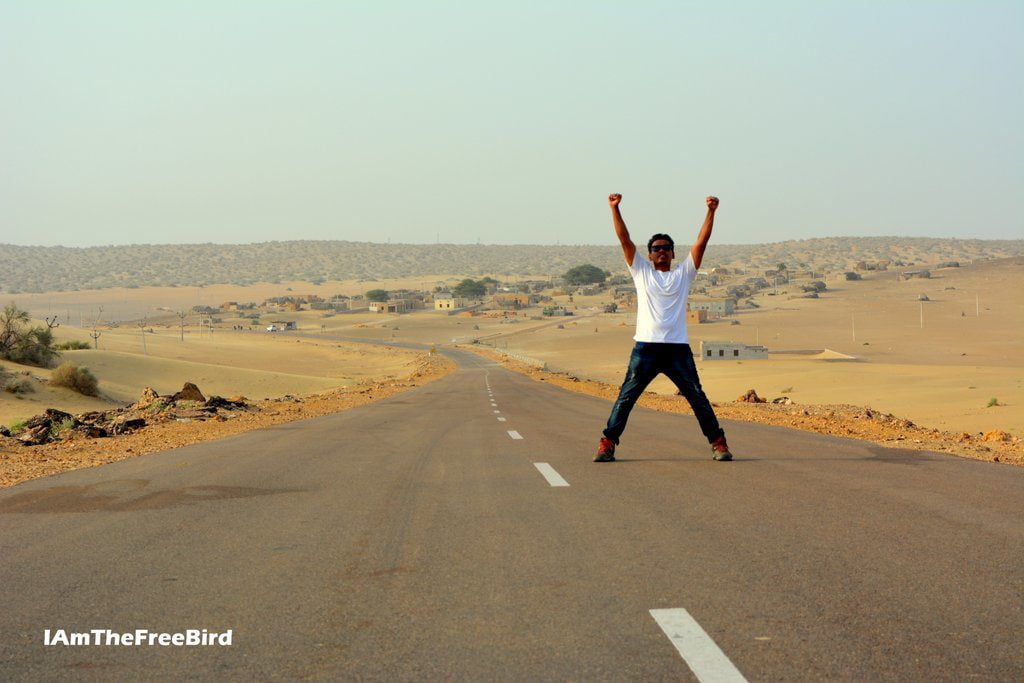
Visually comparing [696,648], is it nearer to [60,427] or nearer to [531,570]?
[531,570]

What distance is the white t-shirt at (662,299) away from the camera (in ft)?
35.4

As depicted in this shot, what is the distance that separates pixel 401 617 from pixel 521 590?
78 cm

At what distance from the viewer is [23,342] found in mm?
53406

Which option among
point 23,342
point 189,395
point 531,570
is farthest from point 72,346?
point 531,570

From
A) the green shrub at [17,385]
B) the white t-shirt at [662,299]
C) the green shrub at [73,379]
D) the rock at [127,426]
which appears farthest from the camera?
the green shrub at [73,379]

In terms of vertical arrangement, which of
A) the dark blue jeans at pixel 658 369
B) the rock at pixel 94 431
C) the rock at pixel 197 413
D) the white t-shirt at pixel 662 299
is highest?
the white t-shirt at pixel 662 299

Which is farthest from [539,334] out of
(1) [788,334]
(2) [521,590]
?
(2) [521,590]

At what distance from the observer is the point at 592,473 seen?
419 inches

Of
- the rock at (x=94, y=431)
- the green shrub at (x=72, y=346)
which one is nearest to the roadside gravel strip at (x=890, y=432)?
the rock at (x=94, y=431)

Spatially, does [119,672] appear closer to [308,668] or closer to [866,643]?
[308,668]

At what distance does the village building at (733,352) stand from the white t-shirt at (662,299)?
255ft

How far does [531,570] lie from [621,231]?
18.0 ft

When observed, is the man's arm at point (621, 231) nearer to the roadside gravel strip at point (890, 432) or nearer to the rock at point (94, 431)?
the roadside gravel strip at point (890, 432)

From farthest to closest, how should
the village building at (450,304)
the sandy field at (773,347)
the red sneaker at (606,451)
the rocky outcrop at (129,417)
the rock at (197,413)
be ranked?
the village building at (450,304) → the sandy field at (773,347) → the rock at (197,413) → the rocky outcrop at (129,417) → the red sneaker at (606,451)
